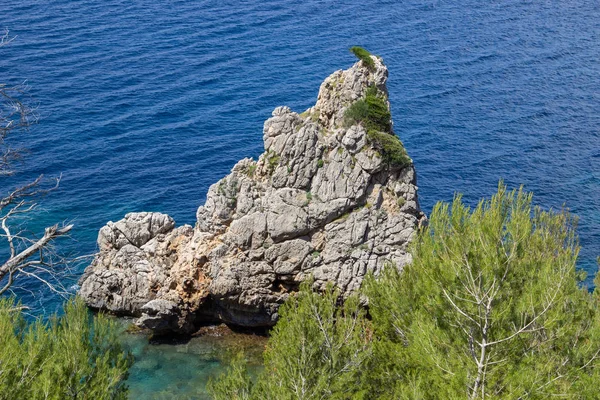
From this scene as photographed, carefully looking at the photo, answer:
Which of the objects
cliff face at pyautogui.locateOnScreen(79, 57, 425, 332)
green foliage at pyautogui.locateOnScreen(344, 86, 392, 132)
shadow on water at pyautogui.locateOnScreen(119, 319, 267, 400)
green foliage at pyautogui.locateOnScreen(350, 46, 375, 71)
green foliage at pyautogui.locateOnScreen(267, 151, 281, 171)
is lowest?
shadow on water at pyautogui.locateOnScreen(119, 319, 267, 400)

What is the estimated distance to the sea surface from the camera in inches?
2685

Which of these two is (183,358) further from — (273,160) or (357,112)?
(357,112)

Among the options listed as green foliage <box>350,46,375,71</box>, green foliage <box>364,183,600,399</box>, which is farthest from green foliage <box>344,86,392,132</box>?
green foliage <box>364,183,600,399</box>

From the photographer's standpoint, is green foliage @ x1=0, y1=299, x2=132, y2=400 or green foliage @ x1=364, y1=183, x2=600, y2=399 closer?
green foliage @ x1=0, y1=299, x2=132, y2=400

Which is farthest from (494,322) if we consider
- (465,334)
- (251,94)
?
(251,94)

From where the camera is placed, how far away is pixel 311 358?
29750 mm

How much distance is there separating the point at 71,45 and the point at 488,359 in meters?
83.8

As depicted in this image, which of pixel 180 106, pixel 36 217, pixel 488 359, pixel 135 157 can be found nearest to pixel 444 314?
pixel 488 359

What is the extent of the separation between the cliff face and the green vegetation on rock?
18.5 m

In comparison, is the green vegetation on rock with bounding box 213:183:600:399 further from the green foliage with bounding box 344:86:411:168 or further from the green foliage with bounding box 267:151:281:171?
the green foliage with bounding box 267:151:281:171

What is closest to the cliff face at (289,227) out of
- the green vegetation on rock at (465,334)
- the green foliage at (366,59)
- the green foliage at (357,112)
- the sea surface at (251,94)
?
the green foliage at (357,112)

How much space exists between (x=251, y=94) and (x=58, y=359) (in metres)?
62.9

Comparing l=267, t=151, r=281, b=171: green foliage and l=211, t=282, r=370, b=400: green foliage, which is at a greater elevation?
l=267, t=151, r=281, b=171: green foliage

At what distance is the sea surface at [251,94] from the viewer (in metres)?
68.2
